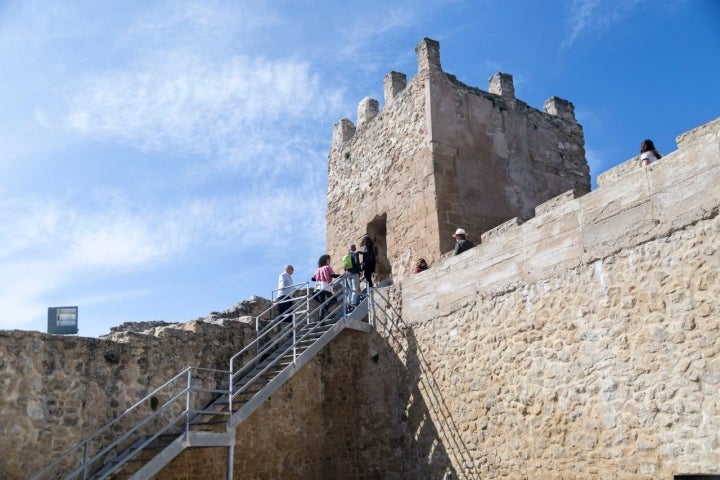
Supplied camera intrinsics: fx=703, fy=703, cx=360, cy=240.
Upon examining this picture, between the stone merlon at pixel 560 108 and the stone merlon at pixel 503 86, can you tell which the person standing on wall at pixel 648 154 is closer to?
the stone merlon at pixel 503 86

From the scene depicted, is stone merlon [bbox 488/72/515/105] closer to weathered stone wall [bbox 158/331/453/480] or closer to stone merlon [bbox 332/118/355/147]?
stone merlon [bbox 332/118/355/147]

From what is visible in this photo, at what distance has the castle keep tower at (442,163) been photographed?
11719mm

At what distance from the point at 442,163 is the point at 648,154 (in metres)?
4.78

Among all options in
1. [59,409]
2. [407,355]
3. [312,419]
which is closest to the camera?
[59,409]

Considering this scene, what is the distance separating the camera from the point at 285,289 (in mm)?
11070

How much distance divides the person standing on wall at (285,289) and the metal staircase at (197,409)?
0.80ft

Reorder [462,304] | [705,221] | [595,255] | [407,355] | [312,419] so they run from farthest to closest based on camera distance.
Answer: [312,419]
[407,355]
[462,304]
[595,255]
[705,221]

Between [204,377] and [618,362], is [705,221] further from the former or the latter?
[204,377]

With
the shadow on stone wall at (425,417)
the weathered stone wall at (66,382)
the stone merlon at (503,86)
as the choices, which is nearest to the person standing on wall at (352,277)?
the shadow on stone wall at (425,417)

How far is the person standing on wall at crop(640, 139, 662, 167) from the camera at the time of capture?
721 centimetres

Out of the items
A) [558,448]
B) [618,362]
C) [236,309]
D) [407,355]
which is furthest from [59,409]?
[618,362]

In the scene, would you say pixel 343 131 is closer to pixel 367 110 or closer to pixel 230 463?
pixel 367 110

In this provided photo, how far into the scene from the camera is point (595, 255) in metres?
7.43

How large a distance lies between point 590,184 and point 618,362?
25.1 ft
